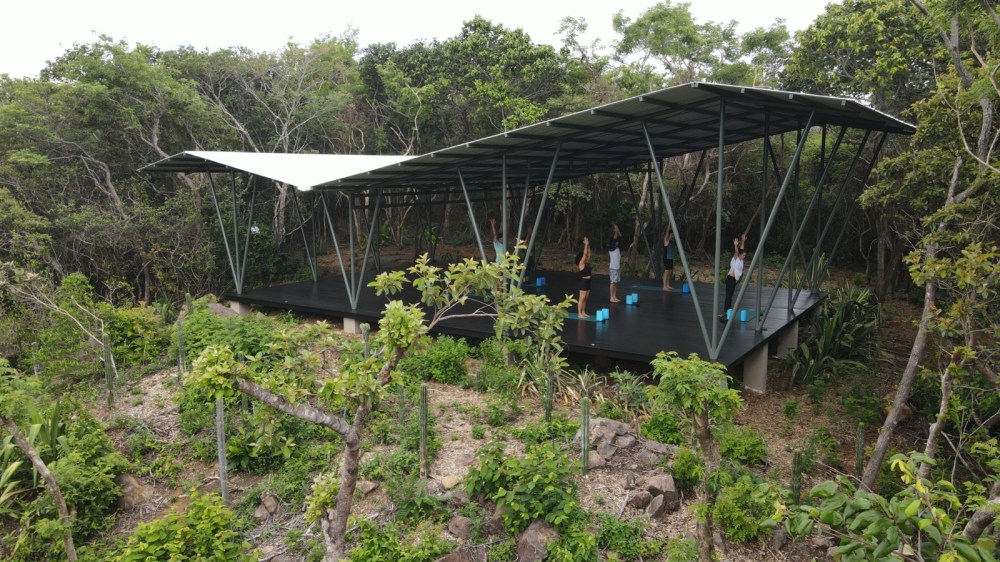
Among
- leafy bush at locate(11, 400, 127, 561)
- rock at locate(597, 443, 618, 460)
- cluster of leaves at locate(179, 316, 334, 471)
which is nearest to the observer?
cluster of leaves at locate(179, 316, 334, 471)

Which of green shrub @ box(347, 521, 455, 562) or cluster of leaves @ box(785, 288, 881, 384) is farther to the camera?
cluster of leaves @ box(785, 288, 881, 384)

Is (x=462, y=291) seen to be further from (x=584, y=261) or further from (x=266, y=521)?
(x=584, y=261)

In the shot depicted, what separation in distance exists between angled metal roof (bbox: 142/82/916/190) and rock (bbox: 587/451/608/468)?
3545 mm

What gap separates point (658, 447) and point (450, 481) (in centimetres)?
201

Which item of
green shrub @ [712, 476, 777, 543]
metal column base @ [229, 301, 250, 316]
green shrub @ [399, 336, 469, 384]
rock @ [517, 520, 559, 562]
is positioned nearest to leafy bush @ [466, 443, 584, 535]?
rock @ [517, 520, 559, 562]

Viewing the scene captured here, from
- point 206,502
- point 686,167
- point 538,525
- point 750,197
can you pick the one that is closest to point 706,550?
point 538,525

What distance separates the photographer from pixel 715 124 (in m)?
8.58

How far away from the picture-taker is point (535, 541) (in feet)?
13.6

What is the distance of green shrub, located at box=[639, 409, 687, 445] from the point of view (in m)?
5.71

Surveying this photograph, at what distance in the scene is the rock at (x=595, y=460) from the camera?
514 centimetres

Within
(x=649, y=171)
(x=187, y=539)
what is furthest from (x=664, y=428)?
(x=649, y=171)

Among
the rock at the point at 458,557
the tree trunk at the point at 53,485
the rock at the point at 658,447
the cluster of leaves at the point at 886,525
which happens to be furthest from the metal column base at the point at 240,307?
the cluster of leaves at the point at 886,525

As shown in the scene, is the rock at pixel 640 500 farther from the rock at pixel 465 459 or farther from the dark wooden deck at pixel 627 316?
the dark wooden deck at pixel 627 316

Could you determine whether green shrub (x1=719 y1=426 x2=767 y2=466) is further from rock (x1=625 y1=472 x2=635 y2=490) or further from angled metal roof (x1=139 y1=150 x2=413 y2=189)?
angled metal roof (x1=139 y1=150 x2=413 y2=189)
